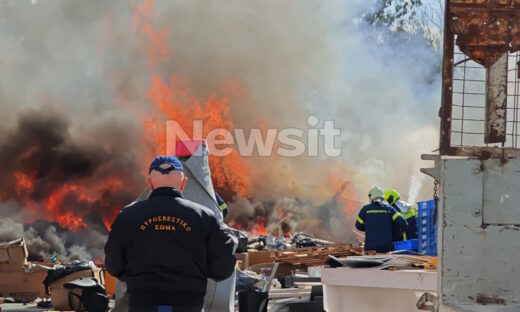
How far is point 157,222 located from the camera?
407 cm

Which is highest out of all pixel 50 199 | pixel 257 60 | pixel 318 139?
pixel 257 60

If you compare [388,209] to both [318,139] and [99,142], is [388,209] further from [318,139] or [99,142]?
[318,139]

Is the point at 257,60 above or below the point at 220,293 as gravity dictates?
above

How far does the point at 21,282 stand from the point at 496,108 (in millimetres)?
7885

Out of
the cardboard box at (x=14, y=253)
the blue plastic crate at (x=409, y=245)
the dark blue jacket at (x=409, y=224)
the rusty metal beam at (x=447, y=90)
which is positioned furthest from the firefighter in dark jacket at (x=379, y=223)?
the rusty metal beam at (x=447, y=90)

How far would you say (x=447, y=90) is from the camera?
419 cm

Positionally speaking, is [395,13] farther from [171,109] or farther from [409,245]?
[409,245]

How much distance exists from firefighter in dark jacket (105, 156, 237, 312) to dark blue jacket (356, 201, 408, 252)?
20.1ft

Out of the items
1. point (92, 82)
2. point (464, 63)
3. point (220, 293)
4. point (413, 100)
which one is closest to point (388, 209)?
point (220, 293)

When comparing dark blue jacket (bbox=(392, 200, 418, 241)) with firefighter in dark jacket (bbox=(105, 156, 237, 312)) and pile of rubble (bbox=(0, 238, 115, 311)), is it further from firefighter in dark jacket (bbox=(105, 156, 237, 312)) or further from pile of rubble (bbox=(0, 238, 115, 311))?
firefighter in dark jacket (bbox=(105, 156, 237, 312))

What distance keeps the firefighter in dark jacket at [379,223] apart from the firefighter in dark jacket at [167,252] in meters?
6.14

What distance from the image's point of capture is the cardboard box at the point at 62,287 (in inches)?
356

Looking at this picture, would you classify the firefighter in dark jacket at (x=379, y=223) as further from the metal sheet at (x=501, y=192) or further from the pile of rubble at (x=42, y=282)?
the metal sheet at (x=501, y=192)

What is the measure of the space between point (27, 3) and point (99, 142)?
3517 mm
